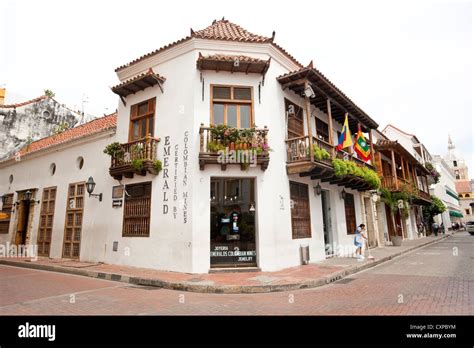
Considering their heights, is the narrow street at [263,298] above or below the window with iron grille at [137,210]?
below

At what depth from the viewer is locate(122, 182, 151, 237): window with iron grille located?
449 inches

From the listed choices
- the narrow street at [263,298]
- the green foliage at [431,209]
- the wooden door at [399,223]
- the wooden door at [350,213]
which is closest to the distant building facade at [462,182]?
the green foliage at [431,209]

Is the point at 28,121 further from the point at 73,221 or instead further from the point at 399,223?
the point at 399,223

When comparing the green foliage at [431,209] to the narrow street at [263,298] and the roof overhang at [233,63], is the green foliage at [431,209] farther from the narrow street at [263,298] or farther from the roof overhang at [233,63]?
the roof overhang at [233,63]

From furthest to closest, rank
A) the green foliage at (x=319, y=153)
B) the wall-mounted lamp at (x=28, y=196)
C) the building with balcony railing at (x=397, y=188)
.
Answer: the building with balcony railing at (x=397, y=188), the wall-mounted lamp at (x=28, y=196), the green foliage at (x=319, y=153)

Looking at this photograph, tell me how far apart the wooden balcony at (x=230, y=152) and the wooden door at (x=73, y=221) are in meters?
7.57

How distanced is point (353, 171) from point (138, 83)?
34.3 ft

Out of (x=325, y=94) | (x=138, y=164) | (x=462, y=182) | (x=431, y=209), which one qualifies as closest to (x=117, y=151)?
(x=138, y=164)

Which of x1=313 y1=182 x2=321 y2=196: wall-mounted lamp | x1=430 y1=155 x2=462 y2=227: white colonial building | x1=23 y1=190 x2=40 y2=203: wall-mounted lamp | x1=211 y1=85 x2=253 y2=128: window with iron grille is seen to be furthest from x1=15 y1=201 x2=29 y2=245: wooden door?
x1=430 y1=155 x2=462 y2=227: white colonial building

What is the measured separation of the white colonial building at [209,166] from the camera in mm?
10383

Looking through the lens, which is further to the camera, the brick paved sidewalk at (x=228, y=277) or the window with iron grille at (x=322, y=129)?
the window with iron grille at (x=322, y=129)
